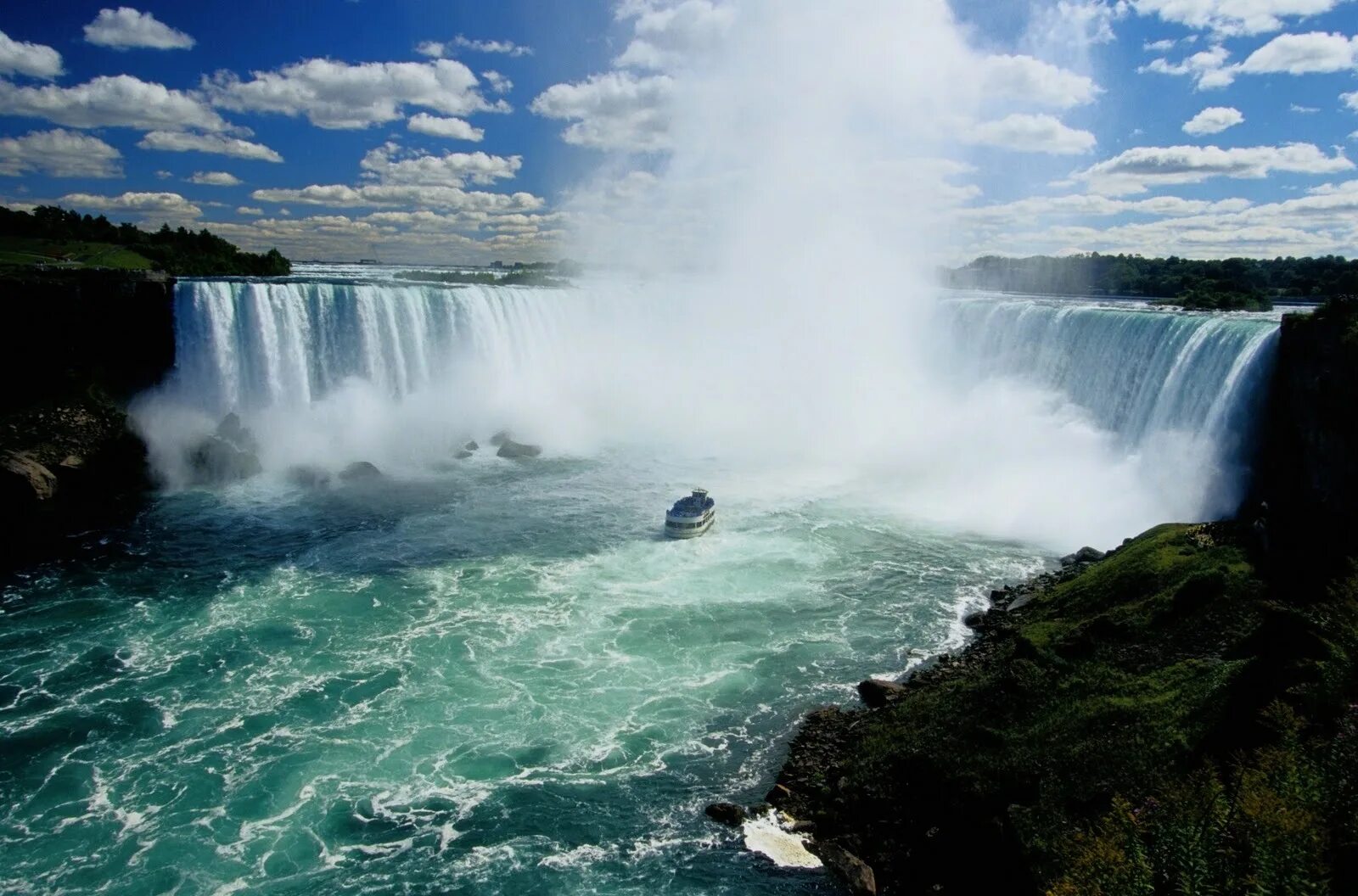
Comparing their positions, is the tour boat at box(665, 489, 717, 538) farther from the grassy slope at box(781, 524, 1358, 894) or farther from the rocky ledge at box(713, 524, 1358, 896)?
the grassy slope at box(781, 524, 1358, 894)

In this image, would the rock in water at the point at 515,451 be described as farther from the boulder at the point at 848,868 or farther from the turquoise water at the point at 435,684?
the boulder at the point at 848,868

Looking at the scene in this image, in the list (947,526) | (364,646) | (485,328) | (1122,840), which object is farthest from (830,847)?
(485,328)

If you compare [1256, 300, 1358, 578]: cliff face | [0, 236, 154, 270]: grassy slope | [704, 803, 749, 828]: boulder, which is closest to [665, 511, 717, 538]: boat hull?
[704, 803, 749, 828]: boulder

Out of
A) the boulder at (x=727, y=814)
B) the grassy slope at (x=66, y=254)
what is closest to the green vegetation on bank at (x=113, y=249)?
the grassy slope at (x=66, y=254)

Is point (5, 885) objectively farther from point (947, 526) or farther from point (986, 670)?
point (947, 526)

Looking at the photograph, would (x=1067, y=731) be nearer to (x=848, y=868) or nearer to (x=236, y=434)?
(x=848, y=868)

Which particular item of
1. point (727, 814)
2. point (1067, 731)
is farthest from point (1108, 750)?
point (727, 814)
